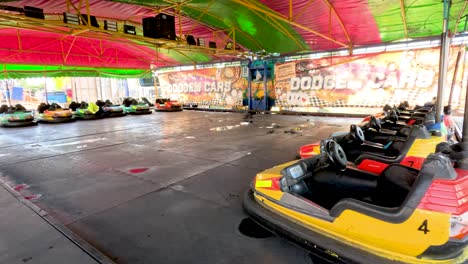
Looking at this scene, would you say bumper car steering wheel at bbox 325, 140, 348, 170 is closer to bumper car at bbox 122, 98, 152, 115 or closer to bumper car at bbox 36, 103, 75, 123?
bumper car at bbox 36, 103, 75, 123

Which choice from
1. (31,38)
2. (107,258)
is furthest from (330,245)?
(31,38)

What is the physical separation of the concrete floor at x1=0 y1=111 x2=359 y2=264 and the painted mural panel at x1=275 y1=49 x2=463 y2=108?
3.93 meters

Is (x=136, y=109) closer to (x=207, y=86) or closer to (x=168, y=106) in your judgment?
(x=168, y=106)

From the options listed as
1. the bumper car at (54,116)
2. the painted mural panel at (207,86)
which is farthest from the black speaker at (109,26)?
the painted mural panel at (207,86)

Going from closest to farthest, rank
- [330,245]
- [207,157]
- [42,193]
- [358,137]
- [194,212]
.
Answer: [330,245] → [194,212] → [42,193] → [358,137] → [207,157]

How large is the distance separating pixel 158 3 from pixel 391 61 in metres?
6.46

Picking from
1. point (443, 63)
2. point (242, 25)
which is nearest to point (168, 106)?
point (242, 25)

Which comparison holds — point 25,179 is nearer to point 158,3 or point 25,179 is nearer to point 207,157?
point 207,157

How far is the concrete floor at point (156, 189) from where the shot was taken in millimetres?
1656

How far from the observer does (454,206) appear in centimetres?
119

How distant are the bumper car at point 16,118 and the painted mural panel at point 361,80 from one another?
26.2 ft

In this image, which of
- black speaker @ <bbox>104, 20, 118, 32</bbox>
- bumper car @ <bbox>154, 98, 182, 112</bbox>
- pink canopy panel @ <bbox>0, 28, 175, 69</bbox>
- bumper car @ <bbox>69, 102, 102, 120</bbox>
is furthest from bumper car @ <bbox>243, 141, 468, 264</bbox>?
bumper car @ <bbox>154, 98, 182, 112</bbox>

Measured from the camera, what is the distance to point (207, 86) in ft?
40.3

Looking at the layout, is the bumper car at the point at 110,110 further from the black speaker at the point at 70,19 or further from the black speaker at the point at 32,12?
the black speaker at the point at 32,12
